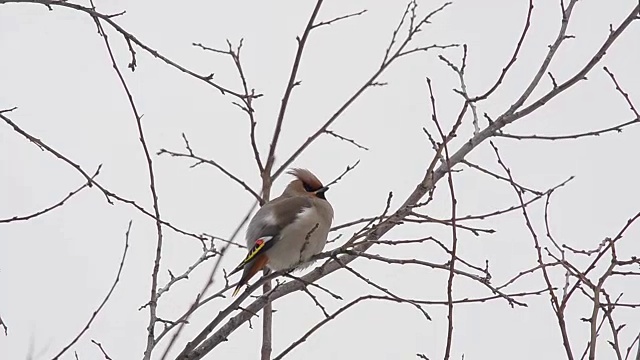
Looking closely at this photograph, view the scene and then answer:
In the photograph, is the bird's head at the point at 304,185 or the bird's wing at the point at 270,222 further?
the bird's head at the point at 304,185

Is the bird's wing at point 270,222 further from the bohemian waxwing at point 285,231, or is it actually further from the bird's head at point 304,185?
the bird's head at point 304,185

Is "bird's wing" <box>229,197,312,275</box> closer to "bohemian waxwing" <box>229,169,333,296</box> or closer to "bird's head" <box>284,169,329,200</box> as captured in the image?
"bohemian waxwing" <box>229,169,333,296</box>

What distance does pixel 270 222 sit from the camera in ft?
15.0

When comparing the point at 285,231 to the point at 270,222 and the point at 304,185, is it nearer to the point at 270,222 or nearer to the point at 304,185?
the point at 270,222

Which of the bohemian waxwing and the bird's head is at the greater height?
the bird's head

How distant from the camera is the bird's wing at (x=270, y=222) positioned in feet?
14.5

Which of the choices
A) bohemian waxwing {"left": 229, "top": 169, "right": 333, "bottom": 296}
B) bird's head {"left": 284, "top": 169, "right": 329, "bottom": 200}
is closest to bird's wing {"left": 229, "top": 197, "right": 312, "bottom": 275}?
bohemian waxwing {"left": 229, "top": 169, "right": 333, "bottom": 296}

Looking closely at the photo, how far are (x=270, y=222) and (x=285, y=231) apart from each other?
11cm

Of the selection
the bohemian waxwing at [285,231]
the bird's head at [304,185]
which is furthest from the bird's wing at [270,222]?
the bird's head at [304,185]

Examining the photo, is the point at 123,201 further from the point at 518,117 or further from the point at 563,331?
the point at 518,117

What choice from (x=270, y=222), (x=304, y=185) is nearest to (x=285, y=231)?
(x=270, y=222)

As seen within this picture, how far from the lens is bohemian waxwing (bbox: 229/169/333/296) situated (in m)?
4.37

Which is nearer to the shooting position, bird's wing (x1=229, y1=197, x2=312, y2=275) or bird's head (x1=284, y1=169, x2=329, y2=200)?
bird's wing (x1=229, y1=197, x2=312, y2=275)

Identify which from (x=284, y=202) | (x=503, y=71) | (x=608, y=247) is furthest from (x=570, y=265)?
(x=284, y=202)
